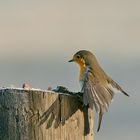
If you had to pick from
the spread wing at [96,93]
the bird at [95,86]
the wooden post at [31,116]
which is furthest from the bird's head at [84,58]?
the wooden post at [31,116]

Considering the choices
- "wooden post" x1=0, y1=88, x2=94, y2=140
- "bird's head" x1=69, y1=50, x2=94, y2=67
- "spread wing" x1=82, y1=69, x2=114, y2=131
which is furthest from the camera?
"bird's head" x1=69, y1=50, x2=94, y2=67

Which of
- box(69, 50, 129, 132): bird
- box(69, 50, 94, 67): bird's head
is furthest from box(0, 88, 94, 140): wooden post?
box(69, 50, 94, 67): bird's head

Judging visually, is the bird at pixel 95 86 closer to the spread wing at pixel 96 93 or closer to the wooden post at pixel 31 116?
the spread wing at pixel 96 93

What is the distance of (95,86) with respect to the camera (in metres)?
4.54

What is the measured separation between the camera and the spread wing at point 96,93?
13.1ft

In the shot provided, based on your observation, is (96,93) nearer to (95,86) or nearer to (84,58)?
(95,86)

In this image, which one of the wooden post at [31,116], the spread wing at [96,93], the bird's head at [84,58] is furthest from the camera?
the bird's head at [84,58]

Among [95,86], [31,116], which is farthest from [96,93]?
[31,116]

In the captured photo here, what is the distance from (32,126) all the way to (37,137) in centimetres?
7

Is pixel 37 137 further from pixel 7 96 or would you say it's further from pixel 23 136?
pixel 7 96

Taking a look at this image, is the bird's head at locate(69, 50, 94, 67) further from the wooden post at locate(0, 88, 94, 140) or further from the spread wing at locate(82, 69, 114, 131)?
the wooden post at locate(0, 88, 94, 140)

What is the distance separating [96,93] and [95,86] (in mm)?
231

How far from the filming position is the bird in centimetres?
403

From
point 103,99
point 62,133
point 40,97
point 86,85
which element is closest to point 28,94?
point 40,97
